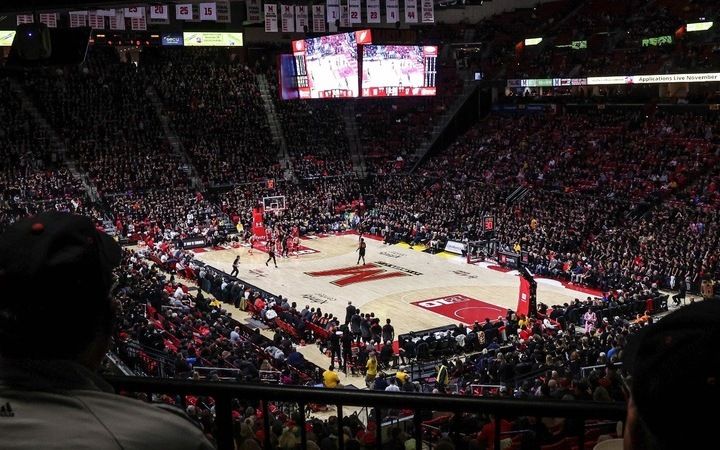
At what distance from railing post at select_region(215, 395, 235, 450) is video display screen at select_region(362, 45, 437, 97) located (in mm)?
40737

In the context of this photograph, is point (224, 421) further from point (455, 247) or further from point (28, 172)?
point (28, 172)

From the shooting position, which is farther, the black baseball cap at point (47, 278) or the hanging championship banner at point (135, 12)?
the hanging championship banner at point (135, 12)

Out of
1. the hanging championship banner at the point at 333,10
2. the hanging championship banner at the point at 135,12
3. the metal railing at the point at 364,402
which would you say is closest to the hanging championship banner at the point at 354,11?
the hanging championship banner at the point at 333,10

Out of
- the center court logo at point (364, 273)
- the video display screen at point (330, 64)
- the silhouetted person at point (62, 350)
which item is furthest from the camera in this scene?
the video display screen at point (330, 64)

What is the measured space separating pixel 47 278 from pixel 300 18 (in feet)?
115

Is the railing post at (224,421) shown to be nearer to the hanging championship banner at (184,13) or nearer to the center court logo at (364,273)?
the center court logo at (364,273)

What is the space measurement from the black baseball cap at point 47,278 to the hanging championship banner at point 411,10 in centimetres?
3376

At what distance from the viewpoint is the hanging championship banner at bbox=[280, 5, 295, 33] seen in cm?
3500

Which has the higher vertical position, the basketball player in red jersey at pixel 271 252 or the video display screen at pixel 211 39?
the video display screen at pixel 211 39

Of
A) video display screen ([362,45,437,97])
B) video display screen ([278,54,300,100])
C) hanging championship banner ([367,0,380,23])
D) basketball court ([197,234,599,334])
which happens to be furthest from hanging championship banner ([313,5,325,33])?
basketball court ([197,234,599,334])

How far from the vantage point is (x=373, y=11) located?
111 ft

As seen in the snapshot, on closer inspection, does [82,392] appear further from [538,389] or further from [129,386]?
[538,389]

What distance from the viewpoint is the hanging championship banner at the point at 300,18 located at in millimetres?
35156

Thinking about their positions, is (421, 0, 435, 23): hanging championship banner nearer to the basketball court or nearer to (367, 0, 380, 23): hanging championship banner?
(367, 0, 380, 23): hanging championship banner
